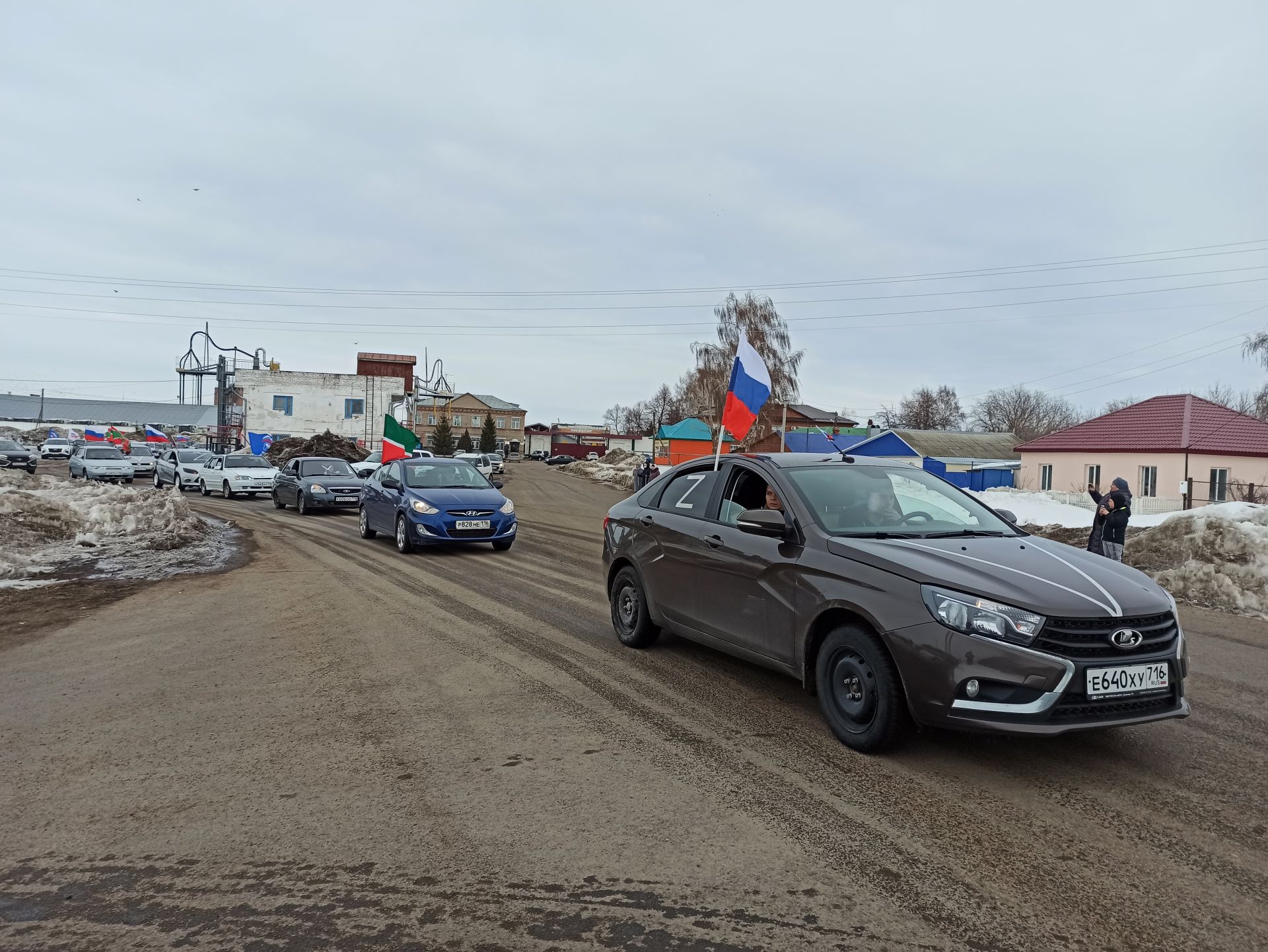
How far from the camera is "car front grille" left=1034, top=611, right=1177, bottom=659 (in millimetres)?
3807

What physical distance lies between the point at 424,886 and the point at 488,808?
0.69m

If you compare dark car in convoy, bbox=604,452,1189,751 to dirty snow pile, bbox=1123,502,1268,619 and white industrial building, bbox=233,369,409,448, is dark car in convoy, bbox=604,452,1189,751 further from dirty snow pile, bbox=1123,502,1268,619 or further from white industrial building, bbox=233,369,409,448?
white industrial building, bbox=233,369,409,448

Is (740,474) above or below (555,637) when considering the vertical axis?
above

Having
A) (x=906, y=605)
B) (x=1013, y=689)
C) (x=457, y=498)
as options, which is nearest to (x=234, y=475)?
(x=457, y=498)

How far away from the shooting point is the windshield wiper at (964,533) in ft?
16.0

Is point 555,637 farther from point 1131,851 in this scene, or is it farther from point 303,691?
point 1131,851

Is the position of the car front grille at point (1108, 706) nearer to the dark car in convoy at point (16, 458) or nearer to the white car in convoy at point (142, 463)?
the white car in convoy at point (142, 463)

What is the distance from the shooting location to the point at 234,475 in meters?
26.7

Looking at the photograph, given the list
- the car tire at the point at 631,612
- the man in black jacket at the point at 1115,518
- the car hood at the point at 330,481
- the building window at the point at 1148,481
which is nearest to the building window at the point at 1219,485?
the building window at the point at 1148,481

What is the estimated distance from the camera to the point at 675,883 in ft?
10.1

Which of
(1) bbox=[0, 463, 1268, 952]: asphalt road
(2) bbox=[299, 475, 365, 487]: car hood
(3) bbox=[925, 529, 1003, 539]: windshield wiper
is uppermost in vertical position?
(3) bbox=[925, 529, 1003, 539]: windshield wiper

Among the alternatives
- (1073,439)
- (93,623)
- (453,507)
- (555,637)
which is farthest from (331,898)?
(1073,439)

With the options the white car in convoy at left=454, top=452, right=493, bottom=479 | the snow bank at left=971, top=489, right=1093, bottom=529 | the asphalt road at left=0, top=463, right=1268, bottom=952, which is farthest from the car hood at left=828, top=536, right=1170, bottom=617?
the white car in convoy at left=454, top=452, right=493, bottom=479

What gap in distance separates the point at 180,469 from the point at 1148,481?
3700 centimetres
